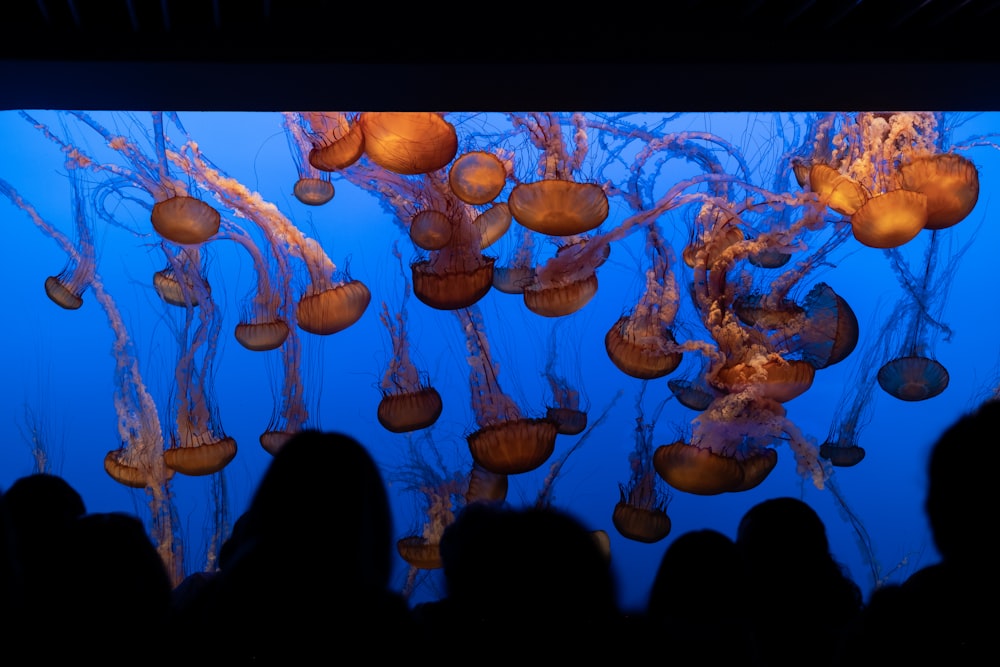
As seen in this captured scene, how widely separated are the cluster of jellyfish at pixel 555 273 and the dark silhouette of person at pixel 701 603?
131 inches

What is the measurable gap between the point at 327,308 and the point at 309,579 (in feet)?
13.7

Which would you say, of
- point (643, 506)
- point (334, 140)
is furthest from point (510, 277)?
point (643, 506)

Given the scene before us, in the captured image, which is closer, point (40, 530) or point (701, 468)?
point (40, 530)

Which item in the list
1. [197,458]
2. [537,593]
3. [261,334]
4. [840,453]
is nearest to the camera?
[537,593]

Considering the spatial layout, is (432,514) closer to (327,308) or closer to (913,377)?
(327,308)

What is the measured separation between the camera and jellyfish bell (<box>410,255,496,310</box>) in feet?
16.5

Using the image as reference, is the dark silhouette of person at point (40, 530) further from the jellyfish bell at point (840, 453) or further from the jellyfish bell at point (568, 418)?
the jellyfish bell at point (840, 453)

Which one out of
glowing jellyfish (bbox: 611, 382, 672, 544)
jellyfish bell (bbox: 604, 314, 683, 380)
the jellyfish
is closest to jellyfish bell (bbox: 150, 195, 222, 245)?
the jellyfish

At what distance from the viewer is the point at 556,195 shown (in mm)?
4820

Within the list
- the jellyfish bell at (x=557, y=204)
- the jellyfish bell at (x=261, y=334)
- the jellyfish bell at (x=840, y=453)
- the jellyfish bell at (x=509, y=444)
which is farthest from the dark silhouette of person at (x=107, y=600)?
the jellyfish bell at (x=840, y=453)

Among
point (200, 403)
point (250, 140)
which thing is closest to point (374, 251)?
point (250, 140)

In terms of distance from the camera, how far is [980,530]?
4.30 ft
